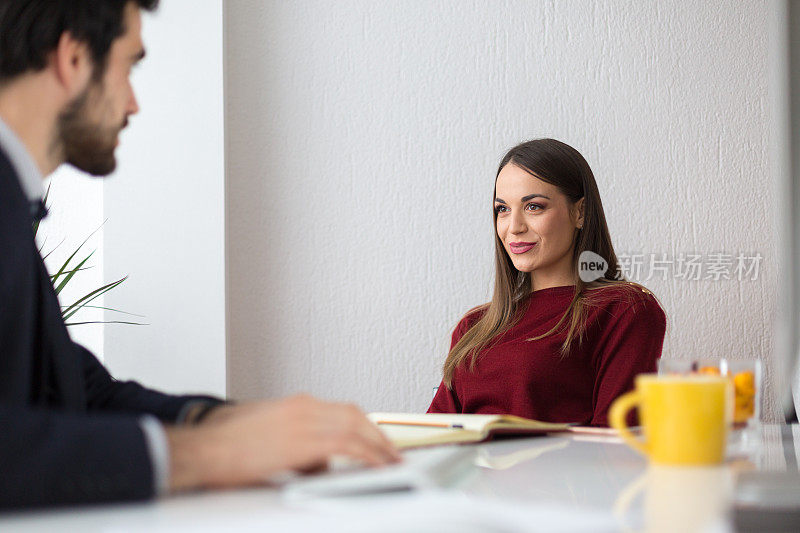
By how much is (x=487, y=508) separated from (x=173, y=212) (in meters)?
1.92

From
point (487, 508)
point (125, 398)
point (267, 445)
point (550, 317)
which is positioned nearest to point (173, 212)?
point (550, 317)

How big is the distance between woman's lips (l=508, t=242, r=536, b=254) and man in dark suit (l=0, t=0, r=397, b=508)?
1271 millimetres

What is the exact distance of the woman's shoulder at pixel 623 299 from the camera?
1881mm

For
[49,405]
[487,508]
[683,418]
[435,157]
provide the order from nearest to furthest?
[487,508] → [683,418] → [49,405] → [435,157]

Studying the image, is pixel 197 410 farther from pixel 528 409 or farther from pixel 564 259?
pixel 564 259

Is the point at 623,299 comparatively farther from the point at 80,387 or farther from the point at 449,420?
the point at 80,387

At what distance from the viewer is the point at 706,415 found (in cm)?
76

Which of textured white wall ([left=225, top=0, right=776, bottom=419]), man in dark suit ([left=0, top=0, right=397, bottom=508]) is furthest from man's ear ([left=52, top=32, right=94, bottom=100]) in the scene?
textured white wall ([left=225, top=0, right=776, bottom=419])

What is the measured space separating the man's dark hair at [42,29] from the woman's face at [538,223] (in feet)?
4.41

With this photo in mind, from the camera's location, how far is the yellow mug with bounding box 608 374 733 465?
2.51ft

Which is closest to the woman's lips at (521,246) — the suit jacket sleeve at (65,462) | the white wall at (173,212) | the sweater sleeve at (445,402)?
the sweater sleeve at (445,402)

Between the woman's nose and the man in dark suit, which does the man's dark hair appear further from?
the woman's nose

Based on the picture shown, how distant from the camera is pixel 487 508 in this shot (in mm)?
572

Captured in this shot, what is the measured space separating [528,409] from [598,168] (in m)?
0.86
